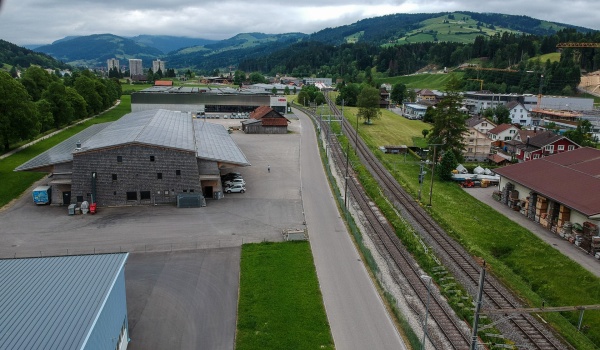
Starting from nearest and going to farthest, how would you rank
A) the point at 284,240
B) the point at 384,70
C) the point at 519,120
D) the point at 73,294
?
the point at 73,294 < the point at 284,240 < the point at 519,120 < the point at 384,70

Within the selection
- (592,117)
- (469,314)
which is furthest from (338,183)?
(592,117)

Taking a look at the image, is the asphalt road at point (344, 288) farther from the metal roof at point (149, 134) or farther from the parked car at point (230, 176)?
the metal roof at point (149, 134)

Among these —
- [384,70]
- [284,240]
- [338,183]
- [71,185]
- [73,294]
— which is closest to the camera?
[73,294]

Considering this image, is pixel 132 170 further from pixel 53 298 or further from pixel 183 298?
pixel 53 298

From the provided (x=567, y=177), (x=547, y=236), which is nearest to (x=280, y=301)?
(x=547, y=236)

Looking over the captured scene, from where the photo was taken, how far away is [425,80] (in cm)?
15462

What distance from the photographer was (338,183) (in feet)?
134

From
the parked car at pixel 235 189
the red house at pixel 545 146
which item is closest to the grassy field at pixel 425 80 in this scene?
the red house at pixel 545 146

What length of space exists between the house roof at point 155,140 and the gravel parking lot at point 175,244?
3.10 metres

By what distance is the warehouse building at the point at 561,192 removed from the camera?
28.1 meters

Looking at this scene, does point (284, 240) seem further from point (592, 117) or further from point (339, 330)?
point (592, 117)

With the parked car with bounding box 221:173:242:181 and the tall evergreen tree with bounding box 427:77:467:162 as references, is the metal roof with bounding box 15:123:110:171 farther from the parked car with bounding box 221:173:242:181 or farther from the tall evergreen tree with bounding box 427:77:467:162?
the tall evergreen tree with bounding box 427:77:467:162

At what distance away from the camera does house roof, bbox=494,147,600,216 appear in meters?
29.2

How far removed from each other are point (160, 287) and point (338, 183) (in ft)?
73.5
